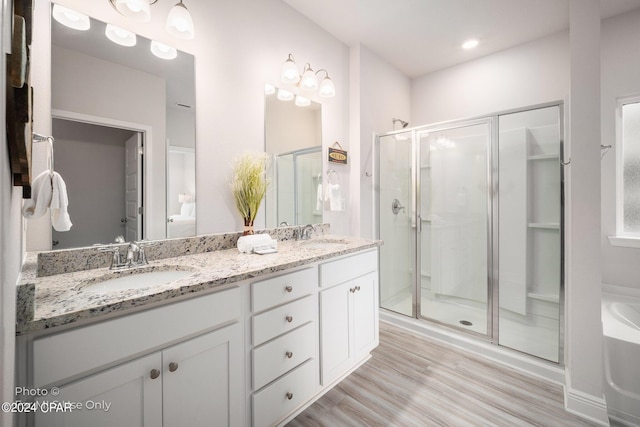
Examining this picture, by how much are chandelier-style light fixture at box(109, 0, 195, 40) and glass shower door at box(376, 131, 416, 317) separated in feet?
6.45

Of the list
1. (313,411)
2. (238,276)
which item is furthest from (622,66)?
(313,411)

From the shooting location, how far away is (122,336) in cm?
87

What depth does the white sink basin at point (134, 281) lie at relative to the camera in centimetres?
112

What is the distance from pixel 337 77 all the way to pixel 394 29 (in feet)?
2.07

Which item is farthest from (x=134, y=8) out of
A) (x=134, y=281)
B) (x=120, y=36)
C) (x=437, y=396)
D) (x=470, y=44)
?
A: (x=470, y=44)

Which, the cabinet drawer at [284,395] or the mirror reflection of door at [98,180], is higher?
the mirror reflection of door at [98,180]

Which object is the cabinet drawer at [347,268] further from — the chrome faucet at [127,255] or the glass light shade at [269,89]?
the glass light shade at [269,89]

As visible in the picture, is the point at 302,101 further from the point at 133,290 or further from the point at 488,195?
the point at 133,290

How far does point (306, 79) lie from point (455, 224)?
1.86 m

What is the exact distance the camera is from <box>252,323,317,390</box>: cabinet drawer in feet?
4.18

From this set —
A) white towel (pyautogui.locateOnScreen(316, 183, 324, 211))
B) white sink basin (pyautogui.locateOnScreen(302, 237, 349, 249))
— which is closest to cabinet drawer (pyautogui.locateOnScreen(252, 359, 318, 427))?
white sink basin (pyautogui.locateOnScreen(302, 237, 349, 249))

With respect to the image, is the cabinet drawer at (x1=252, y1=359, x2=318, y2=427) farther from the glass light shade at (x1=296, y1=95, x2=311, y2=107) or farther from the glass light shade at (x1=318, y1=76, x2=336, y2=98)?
the glass light shade at (x1=318, y1=76, x2=336, y2=98)

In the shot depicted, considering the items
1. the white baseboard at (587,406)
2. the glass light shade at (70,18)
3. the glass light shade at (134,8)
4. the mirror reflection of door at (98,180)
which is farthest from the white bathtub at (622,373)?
the glass light shade at (70,18)

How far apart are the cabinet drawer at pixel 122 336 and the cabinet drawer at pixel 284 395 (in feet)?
1.57
